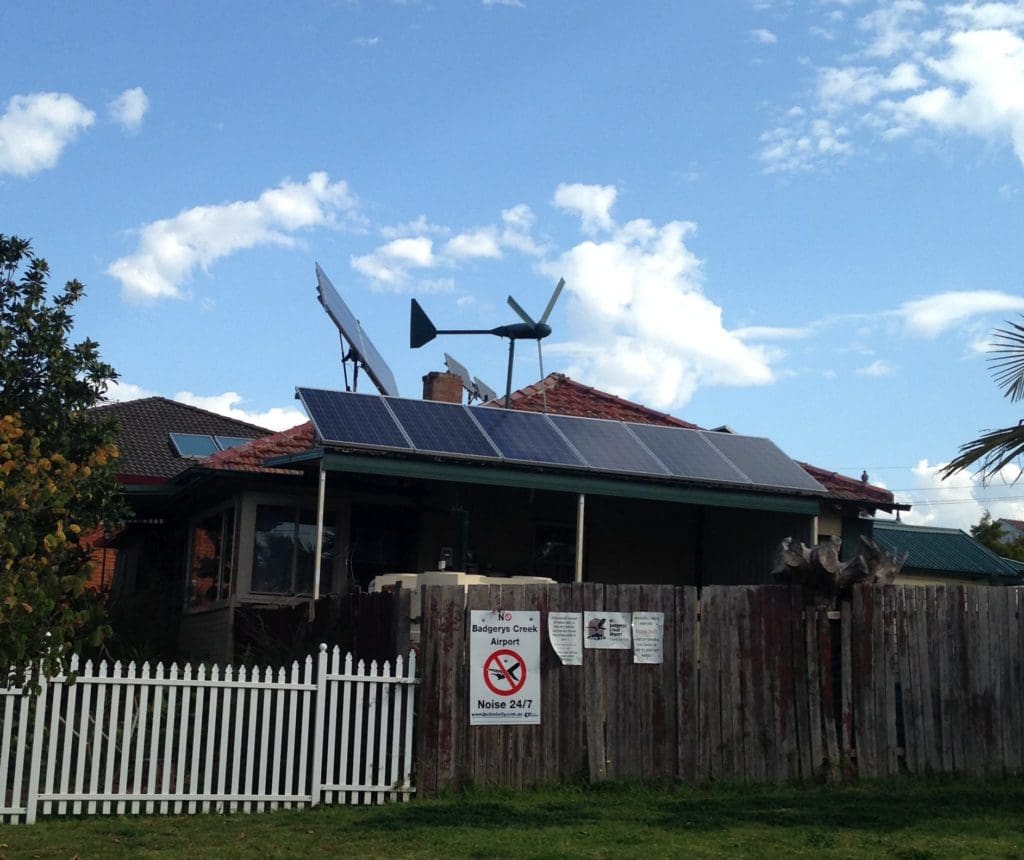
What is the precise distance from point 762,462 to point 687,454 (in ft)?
4.28

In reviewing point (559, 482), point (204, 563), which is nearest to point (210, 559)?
point (204, 563)

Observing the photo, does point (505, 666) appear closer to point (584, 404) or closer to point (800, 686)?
point (800, 686)

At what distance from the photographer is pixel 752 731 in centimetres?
1148

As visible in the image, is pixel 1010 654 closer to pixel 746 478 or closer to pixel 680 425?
pixel 746 478

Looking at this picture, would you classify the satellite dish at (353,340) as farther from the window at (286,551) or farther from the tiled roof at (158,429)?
the tiled roof at (158,429)

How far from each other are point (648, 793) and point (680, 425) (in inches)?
469

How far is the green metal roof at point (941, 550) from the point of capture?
26.6m

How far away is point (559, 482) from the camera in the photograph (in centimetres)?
1612

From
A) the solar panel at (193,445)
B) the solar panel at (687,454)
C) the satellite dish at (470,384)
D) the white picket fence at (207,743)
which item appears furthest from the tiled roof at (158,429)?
the white picket fence at (207,743)

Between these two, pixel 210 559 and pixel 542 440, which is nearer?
pixel 542 440

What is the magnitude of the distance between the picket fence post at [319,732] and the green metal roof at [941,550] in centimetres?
1762

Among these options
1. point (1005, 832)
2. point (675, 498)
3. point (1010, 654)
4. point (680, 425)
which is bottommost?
point (1005, 832)

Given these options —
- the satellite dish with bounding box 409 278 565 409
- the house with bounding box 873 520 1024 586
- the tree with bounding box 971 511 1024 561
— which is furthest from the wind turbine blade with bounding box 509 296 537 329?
the tree with bounding box 971 511 1024 561

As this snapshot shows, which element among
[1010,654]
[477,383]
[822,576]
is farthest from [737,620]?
[477,383]
